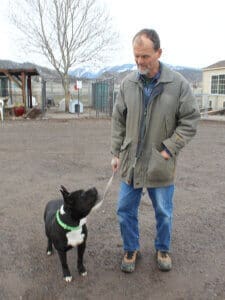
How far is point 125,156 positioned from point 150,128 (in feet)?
1.11

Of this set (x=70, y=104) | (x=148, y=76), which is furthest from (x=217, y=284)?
(x=70, y=104)

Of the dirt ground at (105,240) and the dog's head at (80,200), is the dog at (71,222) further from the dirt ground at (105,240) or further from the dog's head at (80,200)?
the dirt ground at (105,240)

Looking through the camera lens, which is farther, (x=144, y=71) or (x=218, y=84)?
(x=218, y=84)

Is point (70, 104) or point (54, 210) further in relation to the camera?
point (70, 104)

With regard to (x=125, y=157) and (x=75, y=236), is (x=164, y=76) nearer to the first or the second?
(x=125, y=157)

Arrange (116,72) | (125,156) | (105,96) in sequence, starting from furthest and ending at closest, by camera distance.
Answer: (116,72)
(105,96)
(125,156)

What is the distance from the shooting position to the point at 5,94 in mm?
23906

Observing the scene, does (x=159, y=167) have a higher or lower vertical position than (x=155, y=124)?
lower

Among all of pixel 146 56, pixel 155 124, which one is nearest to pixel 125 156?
pixel 155 124

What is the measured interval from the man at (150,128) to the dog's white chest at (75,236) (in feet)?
1.29

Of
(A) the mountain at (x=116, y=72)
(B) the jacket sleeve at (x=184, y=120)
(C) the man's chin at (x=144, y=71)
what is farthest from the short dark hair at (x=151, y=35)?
(A) the mountain at (x=116, y=72)

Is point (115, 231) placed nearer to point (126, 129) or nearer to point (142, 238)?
point (142, 238)

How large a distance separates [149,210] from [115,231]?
73 centimetres

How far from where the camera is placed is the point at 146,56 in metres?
2.54
